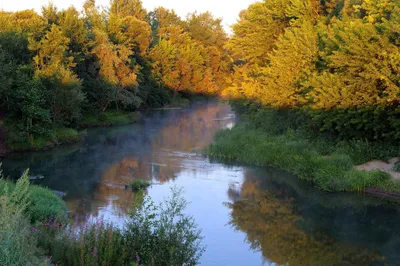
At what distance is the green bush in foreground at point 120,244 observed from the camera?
775cm

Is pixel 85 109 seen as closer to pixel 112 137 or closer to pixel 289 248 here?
pixel 112 137

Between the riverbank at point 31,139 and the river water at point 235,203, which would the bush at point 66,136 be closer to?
the riverbank at point 31,139

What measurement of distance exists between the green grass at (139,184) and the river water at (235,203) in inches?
18.9

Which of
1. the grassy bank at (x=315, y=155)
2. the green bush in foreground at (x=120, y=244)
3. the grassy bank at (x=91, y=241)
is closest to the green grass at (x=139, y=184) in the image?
the grassy bank at (x=315, y=155)

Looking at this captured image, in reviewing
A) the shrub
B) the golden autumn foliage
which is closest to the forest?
the shrub

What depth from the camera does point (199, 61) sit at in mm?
69438

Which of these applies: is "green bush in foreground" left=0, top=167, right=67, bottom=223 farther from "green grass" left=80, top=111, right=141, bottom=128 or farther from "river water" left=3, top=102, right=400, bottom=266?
"green grass" left=80, top=111, right=141, bottom=128

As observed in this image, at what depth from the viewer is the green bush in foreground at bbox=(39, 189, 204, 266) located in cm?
775

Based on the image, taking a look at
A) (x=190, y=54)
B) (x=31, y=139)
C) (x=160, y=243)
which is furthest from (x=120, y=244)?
(x=190, y=54)

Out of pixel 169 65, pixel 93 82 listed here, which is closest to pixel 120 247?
pixel 93 82

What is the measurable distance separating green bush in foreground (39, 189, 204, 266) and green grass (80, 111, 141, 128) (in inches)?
1197

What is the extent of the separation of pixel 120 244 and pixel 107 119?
109 feet

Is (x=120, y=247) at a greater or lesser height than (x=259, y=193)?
greater

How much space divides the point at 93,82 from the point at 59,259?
109 feet
